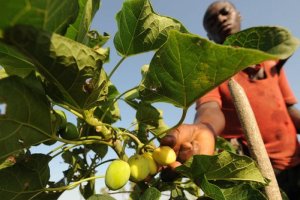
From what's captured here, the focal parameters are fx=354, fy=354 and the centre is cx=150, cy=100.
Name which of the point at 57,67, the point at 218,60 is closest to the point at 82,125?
the point at 57,67

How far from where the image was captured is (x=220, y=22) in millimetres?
1960

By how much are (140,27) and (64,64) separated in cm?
34

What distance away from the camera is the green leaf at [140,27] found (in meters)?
0.93

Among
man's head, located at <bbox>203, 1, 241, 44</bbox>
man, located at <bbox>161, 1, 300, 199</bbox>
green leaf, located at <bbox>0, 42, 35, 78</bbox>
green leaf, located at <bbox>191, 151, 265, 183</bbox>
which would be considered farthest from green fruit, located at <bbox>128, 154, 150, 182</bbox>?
man's head, located at <bbox>203, 1, 241, 44</bbox>

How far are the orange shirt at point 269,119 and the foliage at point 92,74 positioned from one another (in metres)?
0.77

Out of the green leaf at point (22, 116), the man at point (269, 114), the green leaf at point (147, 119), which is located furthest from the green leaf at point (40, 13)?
the man at point (269, 114)

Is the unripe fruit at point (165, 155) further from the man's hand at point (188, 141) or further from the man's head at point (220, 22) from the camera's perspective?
the man's head at point (220, 22)

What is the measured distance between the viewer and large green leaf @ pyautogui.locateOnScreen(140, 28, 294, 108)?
687 millimetres

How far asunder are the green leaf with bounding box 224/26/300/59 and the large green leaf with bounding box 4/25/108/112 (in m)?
0.32

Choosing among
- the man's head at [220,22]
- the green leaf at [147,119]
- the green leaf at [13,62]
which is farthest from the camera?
the man's head at [220,22]

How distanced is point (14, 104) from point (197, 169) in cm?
47

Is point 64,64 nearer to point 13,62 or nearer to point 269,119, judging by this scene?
point 13,62

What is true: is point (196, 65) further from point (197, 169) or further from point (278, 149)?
point (278, 149)

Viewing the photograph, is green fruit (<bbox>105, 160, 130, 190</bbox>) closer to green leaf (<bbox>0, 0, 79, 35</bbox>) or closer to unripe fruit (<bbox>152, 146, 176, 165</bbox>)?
unripe fruit (<bbox>152, 146, 176, 165</bbox>)
